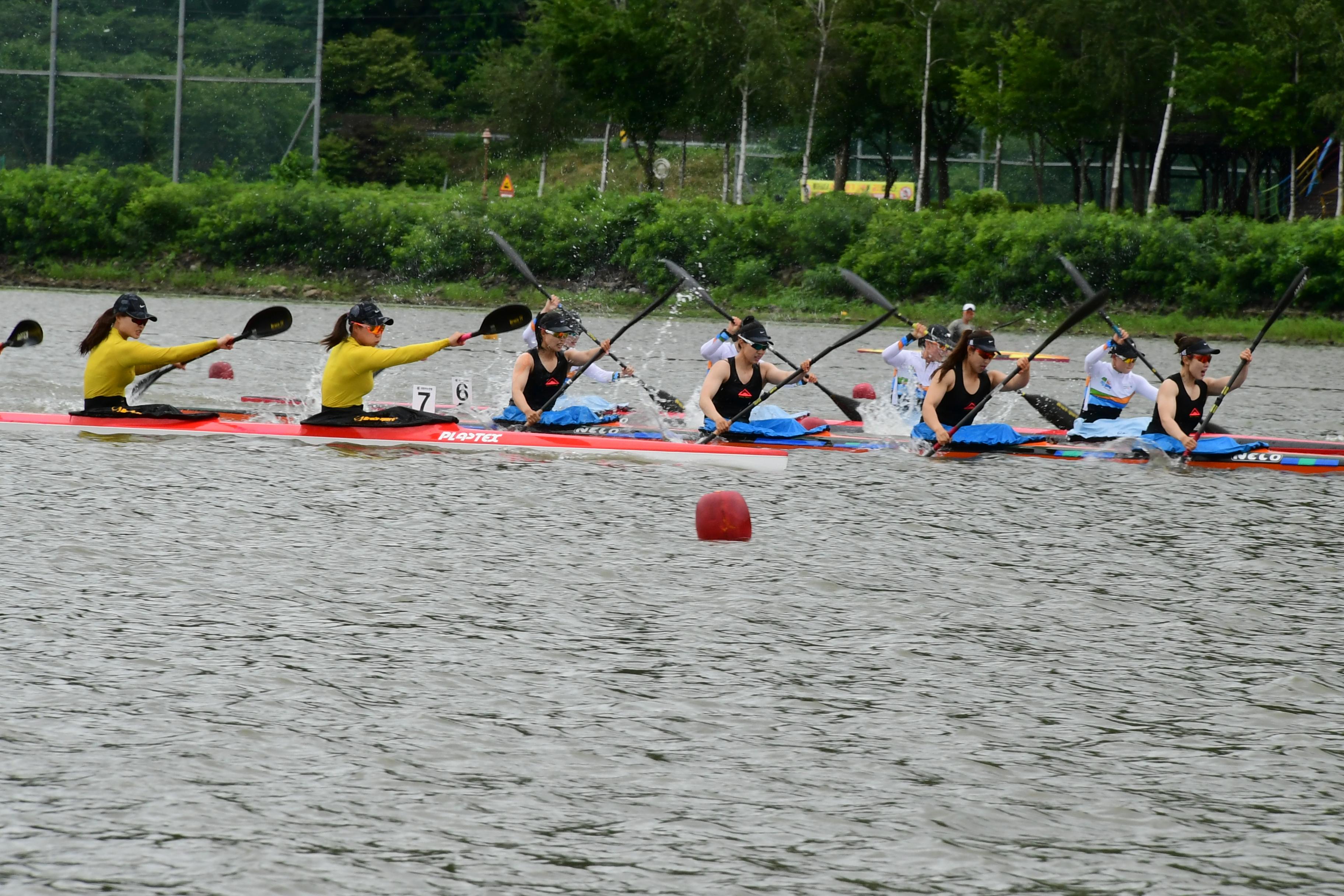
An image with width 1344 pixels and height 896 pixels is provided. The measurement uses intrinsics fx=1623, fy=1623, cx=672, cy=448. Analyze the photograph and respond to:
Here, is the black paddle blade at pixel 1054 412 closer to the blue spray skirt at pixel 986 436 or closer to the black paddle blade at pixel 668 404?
the blue spray skirt at pixel 986 436

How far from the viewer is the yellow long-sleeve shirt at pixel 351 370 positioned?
14.1 meters

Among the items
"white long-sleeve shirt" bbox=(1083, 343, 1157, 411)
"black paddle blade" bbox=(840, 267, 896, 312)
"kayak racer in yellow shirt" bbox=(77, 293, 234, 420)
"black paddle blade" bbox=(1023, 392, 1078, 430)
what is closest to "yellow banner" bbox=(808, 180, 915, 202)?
"black paddle blade" bbox=(840, 267, 896, 312)

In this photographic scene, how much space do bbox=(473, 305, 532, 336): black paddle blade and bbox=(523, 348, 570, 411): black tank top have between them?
0.74m

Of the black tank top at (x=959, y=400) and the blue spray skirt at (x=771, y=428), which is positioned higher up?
the black tank top at (x=959, y=400)

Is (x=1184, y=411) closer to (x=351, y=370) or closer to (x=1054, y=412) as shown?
(x=1054, y=412)

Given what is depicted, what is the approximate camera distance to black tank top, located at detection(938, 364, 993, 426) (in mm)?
15516

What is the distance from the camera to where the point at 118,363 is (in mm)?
14719

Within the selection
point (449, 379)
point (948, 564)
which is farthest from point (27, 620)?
point (449, 379)

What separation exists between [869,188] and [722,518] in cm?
4632

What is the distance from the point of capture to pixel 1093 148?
160ft

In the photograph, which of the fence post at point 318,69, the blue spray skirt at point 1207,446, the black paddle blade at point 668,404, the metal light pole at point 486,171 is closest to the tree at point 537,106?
the metal light pole at point 486,171

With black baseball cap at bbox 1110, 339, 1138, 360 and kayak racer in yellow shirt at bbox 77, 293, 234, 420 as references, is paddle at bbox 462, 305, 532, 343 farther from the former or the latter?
black baseball cap at bbox 1110, 339, 1138, 360

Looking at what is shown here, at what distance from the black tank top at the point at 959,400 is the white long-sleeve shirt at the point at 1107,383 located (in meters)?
1.38

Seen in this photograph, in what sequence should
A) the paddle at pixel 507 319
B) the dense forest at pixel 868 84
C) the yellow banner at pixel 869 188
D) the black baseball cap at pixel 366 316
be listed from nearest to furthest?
the black baseball cap at pixel 366 316, the paddle at pixel 507 319, the dense forest at pixel 868 84, the yellow banner at pixel 869 188
